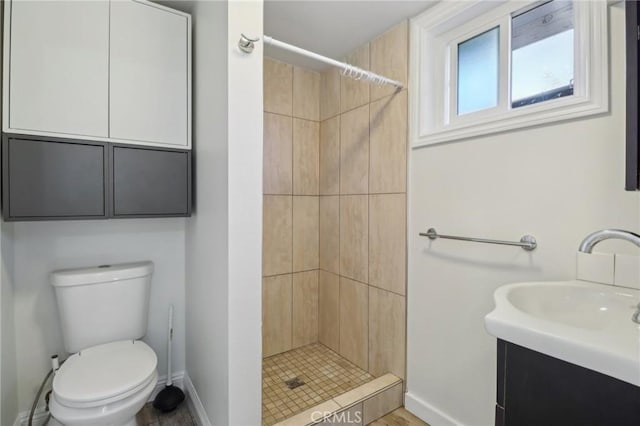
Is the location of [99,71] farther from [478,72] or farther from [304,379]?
[304,379]

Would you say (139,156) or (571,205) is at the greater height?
(139,156)

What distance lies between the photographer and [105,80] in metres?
1.53

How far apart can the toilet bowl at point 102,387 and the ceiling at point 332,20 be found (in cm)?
199

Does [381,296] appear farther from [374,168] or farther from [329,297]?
[374,168]

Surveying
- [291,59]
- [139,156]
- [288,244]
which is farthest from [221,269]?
[291,59]

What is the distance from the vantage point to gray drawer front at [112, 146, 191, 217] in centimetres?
158

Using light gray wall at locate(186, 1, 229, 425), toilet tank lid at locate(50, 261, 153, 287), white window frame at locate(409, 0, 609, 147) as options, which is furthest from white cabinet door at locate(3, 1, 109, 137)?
white window frame at locate(409, 0, 609, 147)

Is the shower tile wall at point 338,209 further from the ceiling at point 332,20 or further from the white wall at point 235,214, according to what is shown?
the white wall at point 235,214

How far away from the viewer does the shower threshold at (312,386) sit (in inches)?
64.6

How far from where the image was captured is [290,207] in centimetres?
243

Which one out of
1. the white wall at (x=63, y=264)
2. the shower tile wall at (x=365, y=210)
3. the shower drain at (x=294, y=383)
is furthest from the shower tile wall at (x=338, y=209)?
the white wall at (x=63, y=264)

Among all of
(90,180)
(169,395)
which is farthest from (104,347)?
(90,180)

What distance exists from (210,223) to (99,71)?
94cm

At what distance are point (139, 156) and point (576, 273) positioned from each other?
206 cm
